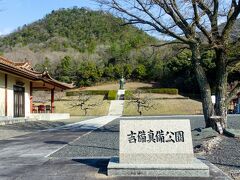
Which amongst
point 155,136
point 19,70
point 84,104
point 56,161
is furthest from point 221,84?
point 84,104

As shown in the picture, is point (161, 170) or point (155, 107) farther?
point (155, 107)

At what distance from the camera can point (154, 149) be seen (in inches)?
277

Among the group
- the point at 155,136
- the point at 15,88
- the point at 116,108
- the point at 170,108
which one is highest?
the point at 15,88

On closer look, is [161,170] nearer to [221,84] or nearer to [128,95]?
[221,84]

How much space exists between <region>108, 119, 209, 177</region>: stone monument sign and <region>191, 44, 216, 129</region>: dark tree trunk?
6.71 m

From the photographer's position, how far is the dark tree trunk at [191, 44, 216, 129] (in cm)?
1387

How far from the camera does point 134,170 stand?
6.67m

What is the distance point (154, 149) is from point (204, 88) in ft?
24.5

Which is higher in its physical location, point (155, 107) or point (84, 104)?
point (84, 104)

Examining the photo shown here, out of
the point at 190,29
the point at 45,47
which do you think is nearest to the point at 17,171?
the point at 190,29

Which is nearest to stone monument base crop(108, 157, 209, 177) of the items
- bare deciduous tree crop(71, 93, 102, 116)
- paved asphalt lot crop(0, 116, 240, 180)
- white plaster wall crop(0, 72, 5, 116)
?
paved asphalt lot crop(0, 116, 240, 180)

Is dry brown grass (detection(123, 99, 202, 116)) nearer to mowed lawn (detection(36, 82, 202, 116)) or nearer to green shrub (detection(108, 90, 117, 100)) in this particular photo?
mowed lawn (detection(36, 82, 202, 116))

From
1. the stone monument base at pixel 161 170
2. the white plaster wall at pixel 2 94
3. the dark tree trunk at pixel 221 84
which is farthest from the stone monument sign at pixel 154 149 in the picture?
the white plaster wall at pixel 2 94

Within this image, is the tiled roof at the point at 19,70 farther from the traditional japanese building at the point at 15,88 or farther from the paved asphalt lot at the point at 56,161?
the paved asphalt lot at the point at 56,161
